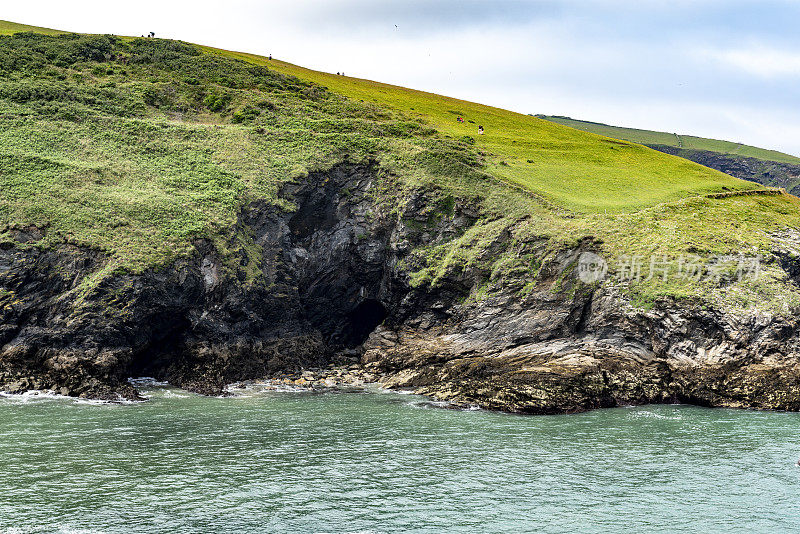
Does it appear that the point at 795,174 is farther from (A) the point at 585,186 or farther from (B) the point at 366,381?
(B) the point at 366,381

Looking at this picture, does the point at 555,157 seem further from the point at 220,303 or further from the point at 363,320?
the point at 220,303

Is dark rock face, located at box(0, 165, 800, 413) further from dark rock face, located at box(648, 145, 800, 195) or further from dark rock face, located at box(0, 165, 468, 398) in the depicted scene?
dark rock face, located at box(648, 145, 800, 195)

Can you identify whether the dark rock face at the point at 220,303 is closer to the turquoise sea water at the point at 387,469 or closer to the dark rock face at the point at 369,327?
the dark rock face at the point at 369,327

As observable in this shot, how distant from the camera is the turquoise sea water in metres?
25.4

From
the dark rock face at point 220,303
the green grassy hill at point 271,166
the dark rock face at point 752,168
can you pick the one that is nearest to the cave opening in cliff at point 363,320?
the dark rock face at point 220,303

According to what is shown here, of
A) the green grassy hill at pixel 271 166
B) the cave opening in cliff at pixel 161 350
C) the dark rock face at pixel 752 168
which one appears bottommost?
the cave opening in cliff at pixel 161 350

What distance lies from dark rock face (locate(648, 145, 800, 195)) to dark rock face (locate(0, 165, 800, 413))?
135466 mm

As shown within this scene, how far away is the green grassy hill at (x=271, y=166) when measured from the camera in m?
58.0

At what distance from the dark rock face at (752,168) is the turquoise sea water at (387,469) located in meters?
157

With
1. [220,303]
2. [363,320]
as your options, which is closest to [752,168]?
[363,320]

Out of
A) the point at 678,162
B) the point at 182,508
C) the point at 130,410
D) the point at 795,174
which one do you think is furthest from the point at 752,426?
the point at 795,174

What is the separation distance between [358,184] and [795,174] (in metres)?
155

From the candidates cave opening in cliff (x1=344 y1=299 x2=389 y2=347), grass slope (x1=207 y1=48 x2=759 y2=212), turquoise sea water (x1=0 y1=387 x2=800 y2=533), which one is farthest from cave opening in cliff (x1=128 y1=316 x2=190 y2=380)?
grass slope (x1=207 y1=48 x2=759 y2=212)

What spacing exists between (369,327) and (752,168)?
157070 millimetres
